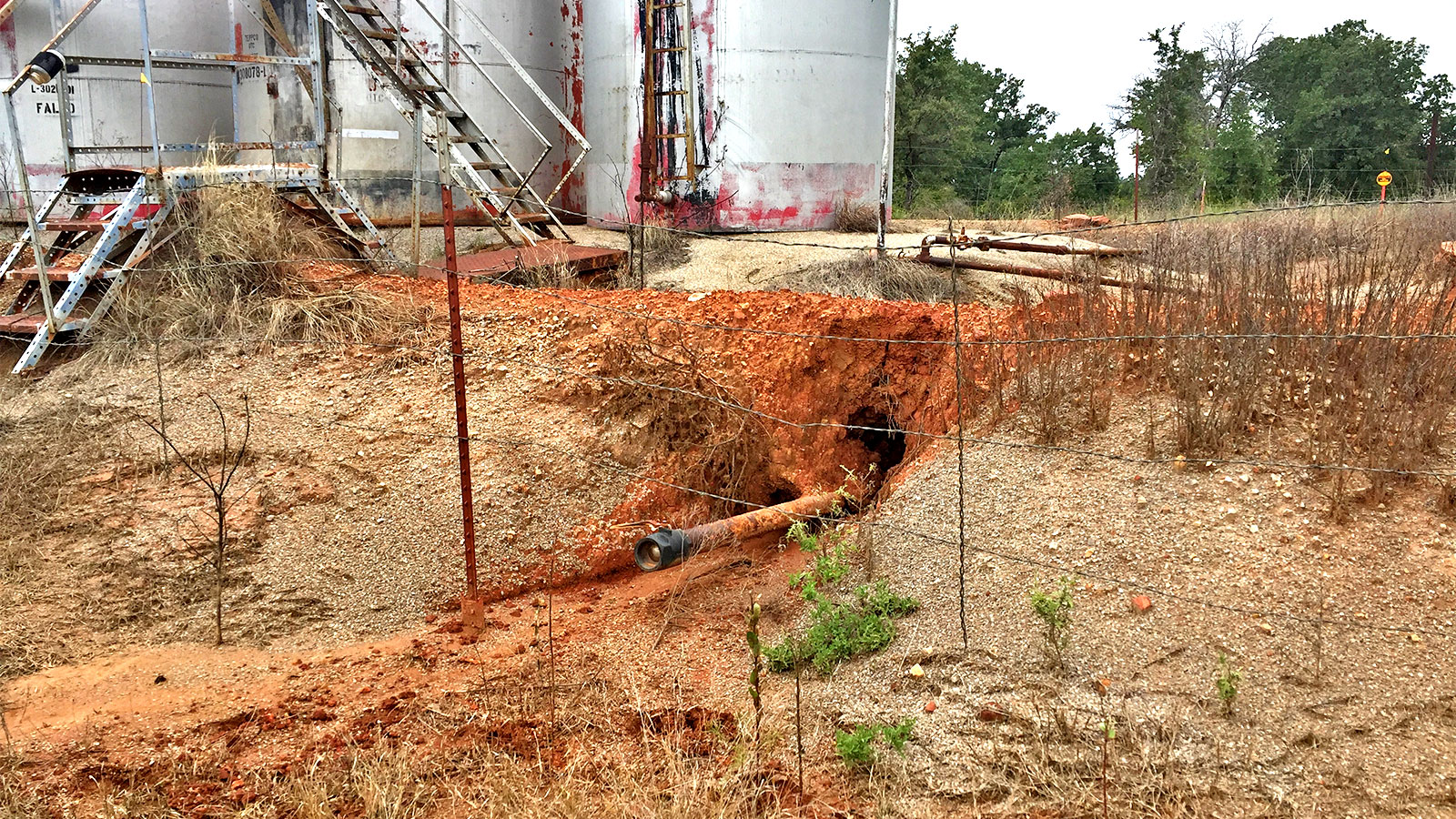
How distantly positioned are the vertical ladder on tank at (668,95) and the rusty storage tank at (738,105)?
0.04ft

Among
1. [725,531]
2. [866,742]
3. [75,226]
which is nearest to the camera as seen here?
[866,742]

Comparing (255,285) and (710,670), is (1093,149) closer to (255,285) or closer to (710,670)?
(255,285)

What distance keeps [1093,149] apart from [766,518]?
82.4ft

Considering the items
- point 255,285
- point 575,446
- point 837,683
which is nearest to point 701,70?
point 255,285

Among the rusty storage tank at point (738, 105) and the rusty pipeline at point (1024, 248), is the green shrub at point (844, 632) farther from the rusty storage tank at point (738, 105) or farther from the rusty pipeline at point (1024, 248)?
the rusty storage tank at point (738, 105)

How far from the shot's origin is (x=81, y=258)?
8555mm

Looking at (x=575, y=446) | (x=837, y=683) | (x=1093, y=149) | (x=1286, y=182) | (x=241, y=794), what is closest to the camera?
(x=241, y=794)

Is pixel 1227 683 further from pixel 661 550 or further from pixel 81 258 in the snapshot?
pixel 81 258

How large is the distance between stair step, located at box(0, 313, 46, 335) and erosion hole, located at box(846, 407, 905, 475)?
5.73 metres

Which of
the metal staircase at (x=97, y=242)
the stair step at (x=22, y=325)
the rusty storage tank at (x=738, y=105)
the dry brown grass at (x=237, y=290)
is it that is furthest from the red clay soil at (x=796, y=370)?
the rusty storage tank at (x=738, y=105)

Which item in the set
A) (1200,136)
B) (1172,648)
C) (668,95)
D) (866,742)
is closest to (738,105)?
(668,95)

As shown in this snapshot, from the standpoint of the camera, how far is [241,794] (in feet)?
13.5

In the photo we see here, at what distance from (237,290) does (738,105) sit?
22.1 ft

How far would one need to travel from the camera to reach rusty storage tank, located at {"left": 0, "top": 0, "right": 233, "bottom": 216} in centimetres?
1219
